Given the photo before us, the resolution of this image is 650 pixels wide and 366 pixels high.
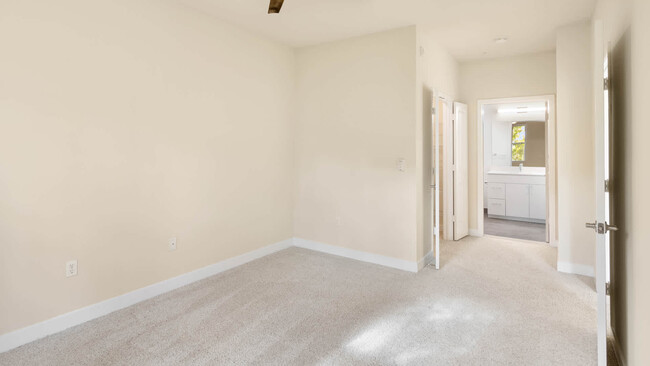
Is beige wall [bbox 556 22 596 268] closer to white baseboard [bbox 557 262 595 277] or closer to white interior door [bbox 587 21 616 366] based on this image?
white baseboard [bbox 557 262 595 277]

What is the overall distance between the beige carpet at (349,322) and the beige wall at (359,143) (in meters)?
0.58

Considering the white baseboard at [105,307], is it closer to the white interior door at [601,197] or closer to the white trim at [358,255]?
the white trim at [358,255]

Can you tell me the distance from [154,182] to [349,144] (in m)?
2.21

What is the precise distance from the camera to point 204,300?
3043 millimetres

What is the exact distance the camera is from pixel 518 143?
7.15 meters

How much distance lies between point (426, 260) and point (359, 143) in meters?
1.60

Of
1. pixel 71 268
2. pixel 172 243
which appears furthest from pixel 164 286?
pixel 71 268

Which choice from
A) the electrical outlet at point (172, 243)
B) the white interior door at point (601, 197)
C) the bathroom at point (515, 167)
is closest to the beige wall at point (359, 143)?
the electrical outlet at point (172, 243)

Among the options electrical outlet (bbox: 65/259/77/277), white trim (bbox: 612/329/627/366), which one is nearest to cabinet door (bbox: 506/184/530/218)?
white trim (bbox: 612/329/627/366)

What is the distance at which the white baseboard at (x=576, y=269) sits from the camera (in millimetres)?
3632

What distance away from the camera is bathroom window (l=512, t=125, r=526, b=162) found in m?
7.11

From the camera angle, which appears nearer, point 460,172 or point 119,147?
point 119,147

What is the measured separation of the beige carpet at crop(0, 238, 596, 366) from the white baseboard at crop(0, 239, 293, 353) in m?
0.08

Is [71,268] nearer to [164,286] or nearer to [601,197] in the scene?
[164,286]
